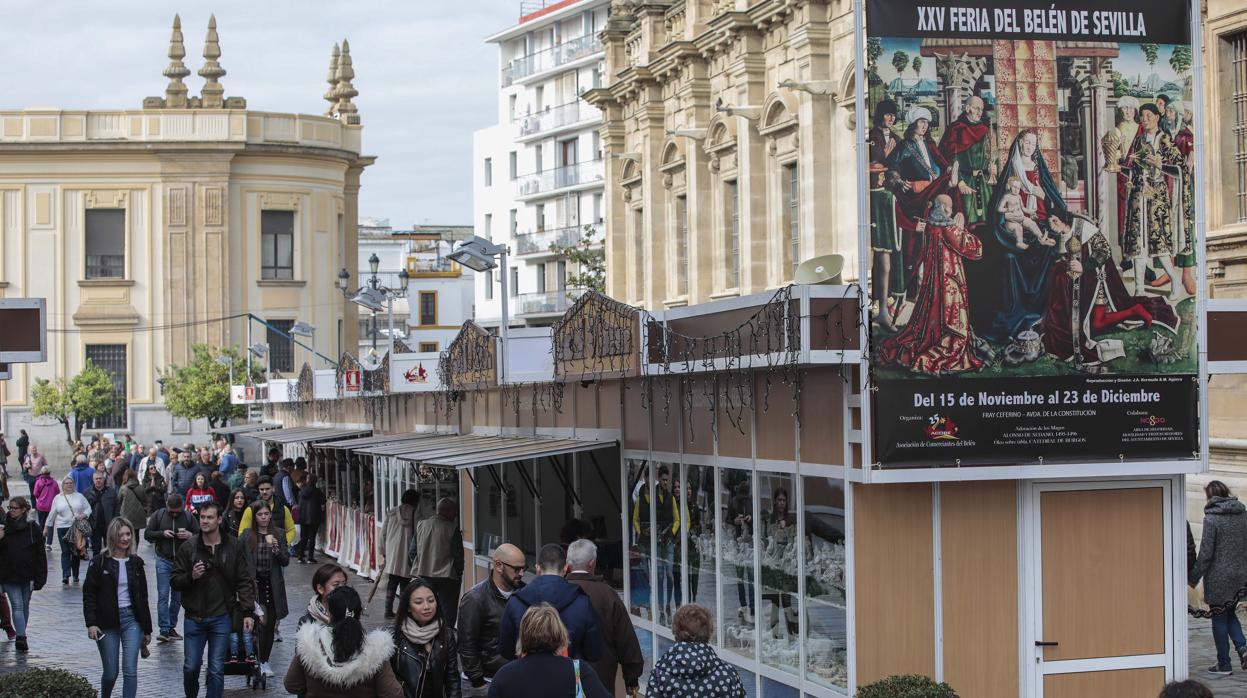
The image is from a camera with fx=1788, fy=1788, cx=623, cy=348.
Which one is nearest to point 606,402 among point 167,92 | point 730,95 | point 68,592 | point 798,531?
point 798,531

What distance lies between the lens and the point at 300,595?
79.7 ft

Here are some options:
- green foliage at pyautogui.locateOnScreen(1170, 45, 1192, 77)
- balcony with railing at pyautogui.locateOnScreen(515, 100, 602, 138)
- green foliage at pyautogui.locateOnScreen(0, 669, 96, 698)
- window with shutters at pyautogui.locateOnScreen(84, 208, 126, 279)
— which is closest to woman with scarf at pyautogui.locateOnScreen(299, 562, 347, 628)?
green foliage at pyautogui.locateOnScreen(0, 669, 96, 698)

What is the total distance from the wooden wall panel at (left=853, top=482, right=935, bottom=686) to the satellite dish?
142 centimetres

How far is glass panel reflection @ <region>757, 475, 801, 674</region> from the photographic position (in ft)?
41.2

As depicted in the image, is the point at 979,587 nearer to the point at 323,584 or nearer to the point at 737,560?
the point at 737,560

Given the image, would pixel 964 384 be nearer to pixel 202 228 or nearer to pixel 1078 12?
pixel 1078 12

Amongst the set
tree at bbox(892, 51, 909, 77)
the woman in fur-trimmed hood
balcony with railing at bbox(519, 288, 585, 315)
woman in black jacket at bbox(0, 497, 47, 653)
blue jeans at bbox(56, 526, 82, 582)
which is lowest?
blue jeans at bbox(56, 526, 82, 582)

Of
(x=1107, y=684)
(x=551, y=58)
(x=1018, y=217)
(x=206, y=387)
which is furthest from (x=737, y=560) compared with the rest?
(x=551, y=58)

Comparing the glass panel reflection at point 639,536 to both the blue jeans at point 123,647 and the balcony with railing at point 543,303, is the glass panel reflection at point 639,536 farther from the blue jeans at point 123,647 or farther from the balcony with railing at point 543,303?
the balcony with railing at point 543,303

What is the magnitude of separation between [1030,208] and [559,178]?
7199 cm

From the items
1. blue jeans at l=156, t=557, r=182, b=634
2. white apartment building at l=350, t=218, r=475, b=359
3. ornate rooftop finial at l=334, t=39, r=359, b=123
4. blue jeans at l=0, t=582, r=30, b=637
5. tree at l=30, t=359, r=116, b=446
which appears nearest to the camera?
blue jeans at l=0, t=582, r=30, b=637

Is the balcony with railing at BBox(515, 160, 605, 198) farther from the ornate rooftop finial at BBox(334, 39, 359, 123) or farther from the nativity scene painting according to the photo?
the nativity scene painting

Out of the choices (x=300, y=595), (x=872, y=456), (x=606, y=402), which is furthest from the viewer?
(x=300, y=595)

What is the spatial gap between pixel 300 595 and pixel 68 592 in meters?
3.50
